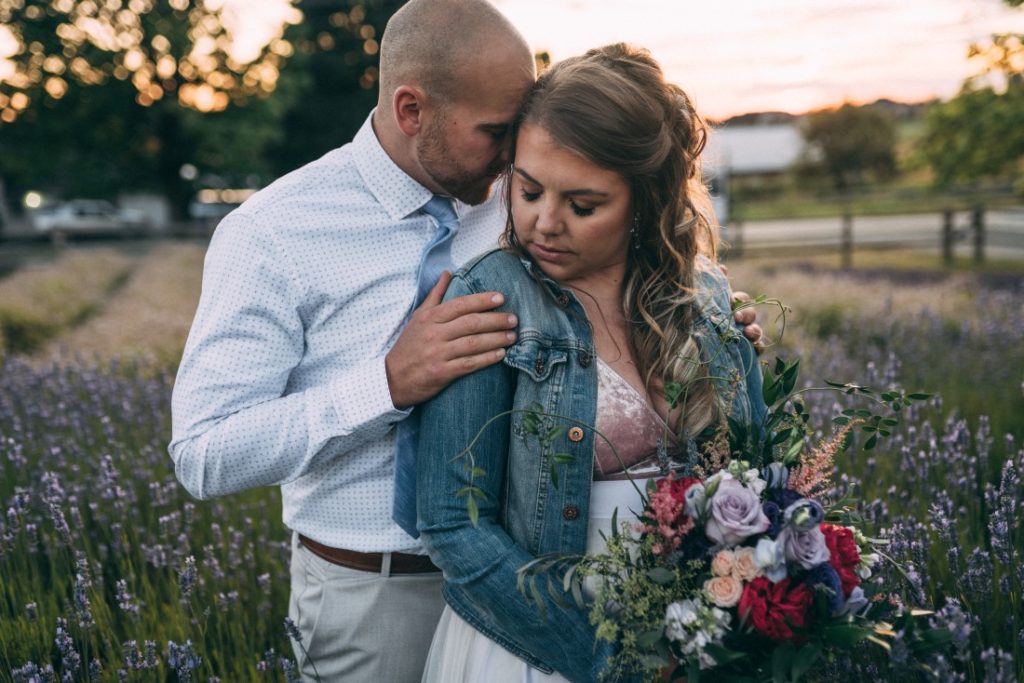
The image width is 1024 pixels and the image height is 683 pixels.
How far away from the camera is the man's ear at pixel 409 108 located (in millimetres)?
2557

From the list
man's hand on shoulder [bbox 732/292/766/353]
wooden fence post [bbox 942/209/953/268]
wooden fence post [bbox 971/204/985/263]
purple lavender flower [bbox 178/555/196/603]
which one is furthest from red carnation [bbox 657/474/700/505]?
wooden fence post [bbox 942/209/953/268]

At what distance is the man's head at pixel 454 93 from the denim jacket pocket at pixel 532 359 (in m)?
0.72

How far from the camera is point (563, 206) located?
2.14 metres

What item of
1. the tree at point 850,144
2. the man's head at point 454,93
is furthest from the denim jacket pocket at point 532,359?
the tree at point 850,144

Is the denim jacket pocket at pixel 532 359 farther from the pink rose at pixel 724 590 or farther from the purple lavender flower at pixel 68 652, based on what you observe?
the purple lavender flower at pixel 68 652

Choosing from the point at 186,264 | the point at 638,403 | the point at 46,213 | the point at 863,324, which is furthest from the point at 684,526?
the point at 46,213

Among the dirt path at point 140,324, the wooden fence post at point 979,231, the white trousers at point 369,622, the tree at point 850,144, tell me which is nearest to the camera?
the white trousers at point 369,622

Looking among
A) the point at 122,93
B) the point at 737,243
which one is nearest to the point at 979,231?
the point at 737,243

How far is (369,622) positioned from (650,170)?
1.50 m

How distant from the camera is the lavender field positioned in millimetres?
2562

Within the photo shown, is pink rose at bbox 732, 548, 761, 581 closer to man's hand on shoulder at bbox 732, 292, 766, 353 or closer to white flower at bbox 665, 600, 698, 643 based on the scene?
white flower at bbox 665, 600, 698, 643

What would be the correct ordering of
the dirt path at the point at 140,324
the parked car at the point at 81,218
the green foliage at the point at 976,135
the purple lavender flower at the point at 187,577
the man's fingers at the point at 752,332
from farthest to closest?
1. the parked car at the point at 81,218
2. the green foliage at the point at 976,135
3. the dirt path at the point at 140,324
4. the purple lavender flower at the point at 187,577
5. the man's fingers at the point at 752,332

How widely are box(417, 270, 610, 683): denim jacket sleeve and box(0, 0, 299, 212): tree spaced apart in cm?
2859

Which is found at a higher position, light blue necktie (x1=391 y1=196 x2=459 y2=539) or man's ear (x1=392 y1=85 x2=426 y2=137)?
man's ear (x1=392 y1=85 x2=426 y2=137)
